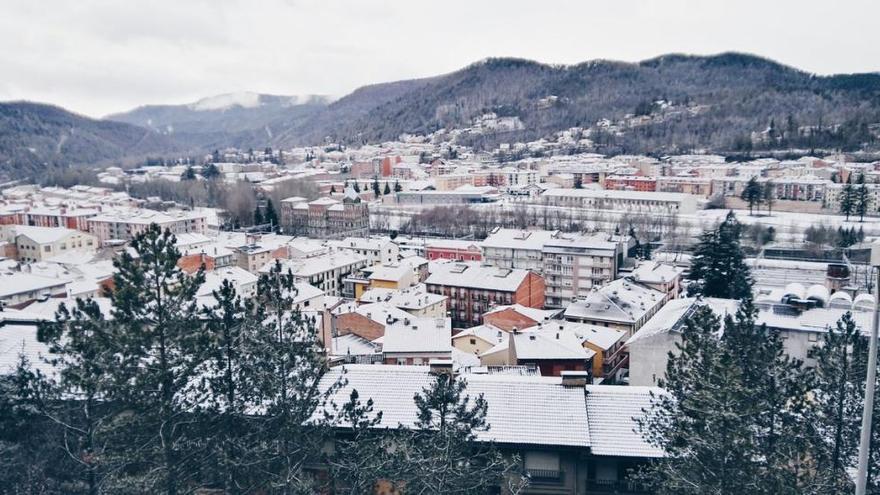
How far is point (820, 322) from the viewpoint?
1844cm

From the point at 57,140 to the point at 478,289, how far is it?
467ft

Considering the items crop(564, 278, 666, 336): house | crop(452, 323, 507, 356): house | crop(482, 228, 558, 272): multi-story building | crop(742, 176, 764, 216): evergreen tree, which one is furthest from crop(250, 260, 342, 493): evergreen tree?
crop(742, 176, 764, 216): evergreen tree

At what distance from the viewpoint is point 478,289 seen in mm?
28797

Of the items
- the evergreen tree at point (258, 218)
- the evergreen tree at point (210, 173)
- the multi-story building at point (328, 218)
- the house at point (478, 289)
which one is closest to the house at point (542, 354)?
the house at point (478, 289)

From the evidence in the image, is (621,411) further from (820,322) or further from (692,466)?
(820,322)

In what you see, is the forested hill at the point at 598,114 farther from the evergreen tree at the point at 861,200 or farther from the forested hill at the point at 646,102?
the evergreen tree at the point at 861,200

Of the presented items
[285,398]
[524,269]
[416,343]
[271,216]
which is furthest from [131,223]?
[285,398]

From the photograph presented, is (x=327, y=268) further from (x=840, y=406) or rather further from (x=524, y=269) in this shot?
(x=840, y=406)

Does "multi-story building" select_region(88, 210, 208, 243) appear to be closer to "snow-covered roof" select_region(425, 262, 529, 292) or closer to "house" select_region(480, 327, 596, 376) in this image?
"snow-covered roof" select_region(425, 262, 529, 292)

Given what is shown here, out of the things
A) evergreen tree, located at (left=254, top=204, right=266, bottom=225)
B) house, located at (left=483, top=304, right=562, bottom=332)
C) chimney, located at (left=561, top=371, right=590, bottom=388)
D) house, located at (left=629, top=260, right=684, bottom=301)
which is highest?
chimney, located at (left=561, top=371, right=590, bottom=388)

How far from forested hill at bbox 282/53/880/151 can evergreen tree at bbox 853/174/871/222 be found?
29820 millimetres

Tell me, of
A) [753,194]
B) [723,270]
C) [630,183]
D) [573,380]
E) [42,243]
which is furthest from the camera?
[630,183]

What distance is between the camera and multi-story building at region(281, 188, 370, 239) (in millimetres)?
54550

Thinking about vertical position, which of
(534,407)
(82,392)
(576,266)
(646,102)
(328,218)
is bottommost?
(576,266)
